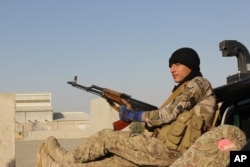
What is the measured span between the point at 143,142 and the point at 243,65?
0.83m

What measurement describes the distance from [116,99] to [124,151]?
1.39m

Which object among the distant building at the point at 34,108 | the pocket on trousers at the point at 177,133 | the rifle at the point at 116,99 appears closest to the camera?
the pocket on trousers at the point at 177,133

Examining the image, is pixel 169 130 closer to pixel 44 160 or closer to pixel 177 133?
pixel 177 133

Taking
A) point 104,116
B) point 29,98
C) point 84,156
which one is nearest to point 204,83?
point 84,156

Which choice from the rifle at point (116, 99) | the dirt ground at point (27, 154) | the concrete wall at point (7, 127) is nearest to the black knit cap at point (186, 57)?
the rifle at point (116, 99)

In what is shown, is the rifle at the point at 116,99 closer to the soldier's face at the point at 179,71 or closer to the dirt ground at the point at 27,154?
the soldier's face at the point at 179,71

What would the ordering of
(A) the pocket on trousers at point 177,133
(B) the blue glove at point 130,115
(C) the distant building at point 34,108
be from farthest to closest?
(C) the distant building at point 34,108 → (B) the blue glove at point 130,115 → (A) the pocket on trousers at point 177,133

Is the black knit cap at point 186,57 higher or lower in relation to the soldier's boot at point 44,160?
higher

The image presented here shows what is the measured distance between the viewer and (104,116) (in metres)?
15.6

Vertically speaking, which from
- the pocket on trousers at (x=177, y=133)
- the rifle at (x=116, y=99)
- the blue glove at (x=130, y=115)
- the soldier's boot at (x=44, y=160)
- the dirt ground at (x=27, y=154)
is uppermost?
the rifle at (x=116, y=99)

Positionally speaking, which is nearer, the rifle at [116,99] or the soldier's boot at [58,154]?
the soldier's boot at [58,154]

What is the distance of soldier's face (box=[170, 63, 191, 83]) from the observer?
3158 mm

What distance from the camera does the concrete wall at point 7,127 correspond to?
758 cm

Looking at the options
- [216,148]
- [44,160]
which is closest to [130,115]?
[44,160]
